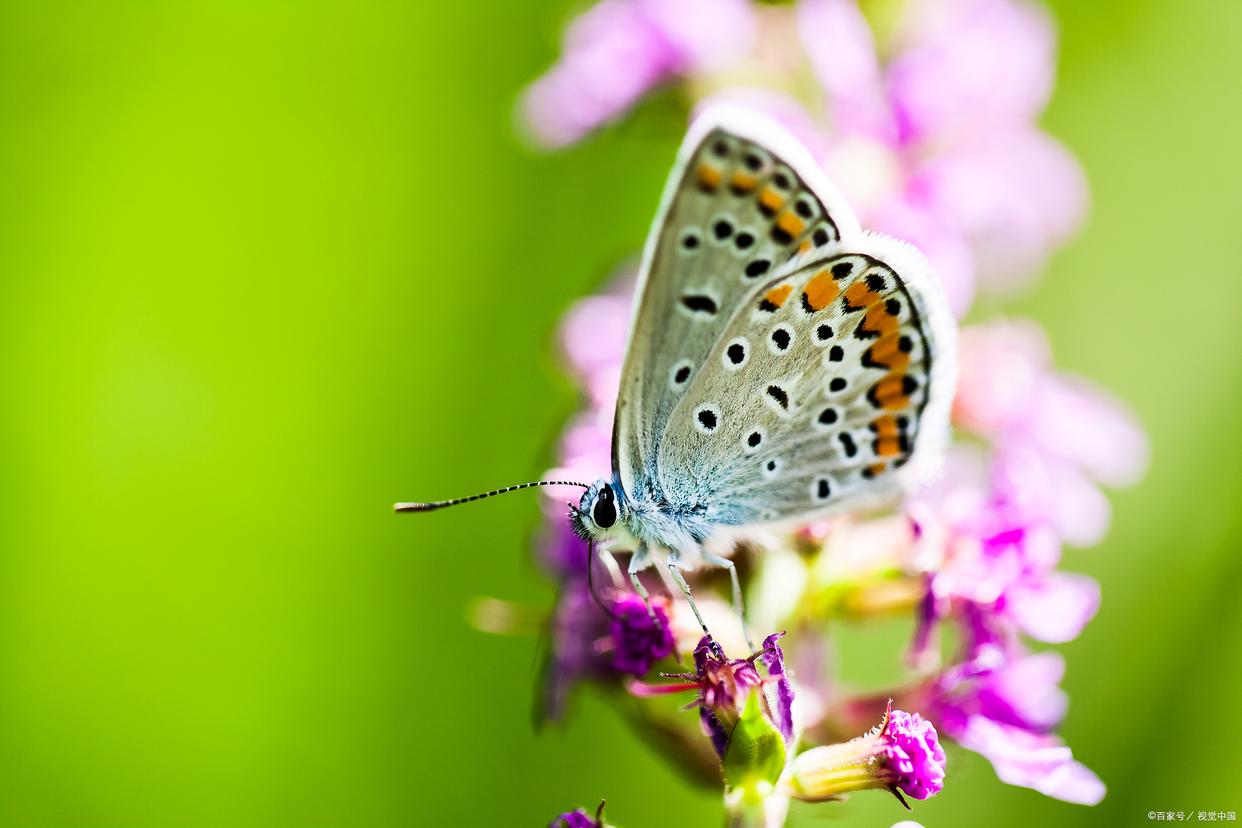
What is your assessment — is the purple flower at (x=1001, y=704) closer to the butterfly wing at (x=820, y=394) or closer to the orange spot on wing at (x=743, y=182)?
the butterfly wing at (x=820, y=394)

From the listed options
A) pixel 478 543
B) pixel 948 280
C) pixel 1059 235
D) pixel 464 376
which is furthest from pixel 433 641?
pixel 1059 235

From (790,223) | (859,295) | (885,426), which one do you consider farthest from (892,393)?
(790,223)

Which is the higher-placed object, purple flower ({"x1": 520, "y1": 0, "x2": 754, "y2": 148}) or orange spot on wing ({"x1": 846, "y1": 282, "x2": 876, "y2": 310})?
purple flower ({"x1": 520, "y1": 0, "x2": 754, "y2": 148})

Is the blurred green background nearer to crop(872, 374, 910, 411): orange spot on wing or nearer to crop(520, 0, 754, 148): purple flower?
crop(520, 0, 754, 148): purple flower

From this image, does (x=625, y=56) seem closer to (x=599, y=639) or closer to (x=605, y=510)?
(x=605, y=510)

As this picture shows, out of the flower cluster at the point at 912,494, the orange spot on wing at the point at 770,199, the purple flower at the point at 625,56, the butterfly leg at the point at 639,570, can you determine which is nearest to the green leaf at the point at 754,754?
the flower cluster at the point at 912,494

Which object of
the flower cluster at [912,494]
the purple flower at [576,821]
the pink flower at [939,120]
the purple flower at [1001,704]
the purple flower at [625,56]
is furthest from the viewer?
the purple flower at [625,56]

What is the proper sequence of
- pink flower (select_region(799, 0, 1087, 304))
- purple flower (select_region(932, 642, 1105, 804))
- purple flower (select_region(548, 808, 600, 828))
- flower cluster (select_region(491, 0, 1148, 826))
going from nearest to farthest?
purple flower (select_region(548, 808, 600, 828)) → flower cluster (select_region(491, 0, 1148, 826)) → purple flower (select_region(932, 642, 1105, 804)) → pink flower (select_region(799, 0, 1087, 304))

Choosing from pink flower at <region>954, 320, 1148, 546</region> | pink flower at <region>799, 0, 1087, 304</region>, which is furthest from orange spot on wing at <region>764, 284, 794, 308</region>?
pink flower at <region>954, 320, 1148, 546</region>
